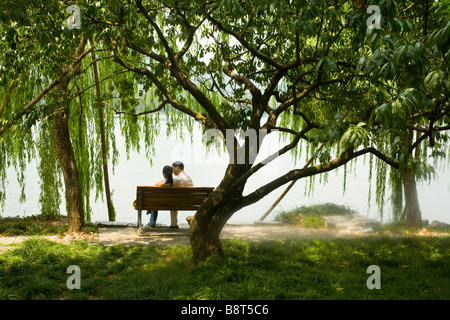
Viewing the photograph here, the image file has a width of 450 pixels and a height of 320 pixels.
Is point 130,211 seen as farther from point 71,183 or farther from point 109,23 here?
point 109,23

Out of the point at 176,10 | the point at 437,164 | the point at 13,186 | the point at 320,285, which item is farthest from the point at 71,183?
the point at 13,186

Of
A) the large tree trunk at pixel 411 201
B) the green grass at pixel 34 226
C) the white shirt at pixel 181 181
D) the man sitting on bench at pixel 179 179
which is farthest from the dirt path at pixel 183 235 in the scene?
the white shirt at pixel 181 181

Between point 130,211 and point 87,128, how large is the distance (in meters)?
4.87

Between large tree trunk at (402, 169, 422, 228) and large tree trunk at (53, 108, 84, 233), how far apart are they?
5.69m

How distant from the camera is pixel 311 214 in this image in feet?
34.5

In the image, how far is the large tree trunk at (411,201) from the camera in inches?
373

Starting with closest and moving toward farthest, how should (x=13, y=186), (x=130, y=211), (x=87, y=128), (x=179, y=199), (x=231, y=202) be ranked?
1. (x=231, y=202)
2. (x=179, y=199)
3. (x=87, y=128)
4. (x=130, y=211)
5. (x=13, y=186)

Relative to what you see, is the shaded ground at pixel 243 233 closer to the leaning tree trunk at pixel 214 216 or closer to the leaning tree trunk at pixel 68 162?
the leaning tree trunk at pixel 68 162

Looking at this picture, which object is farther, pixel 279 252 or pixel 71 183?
pixel 71 183

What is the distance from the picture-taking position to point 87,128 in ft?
32.8

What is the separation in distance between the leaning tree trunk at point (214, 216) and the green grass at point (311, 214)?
13.4ft

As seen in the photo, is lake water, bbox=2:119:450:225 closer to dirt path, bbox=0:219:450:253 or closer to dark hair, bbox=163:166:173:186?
dirt path, bbox=0:219:450:253

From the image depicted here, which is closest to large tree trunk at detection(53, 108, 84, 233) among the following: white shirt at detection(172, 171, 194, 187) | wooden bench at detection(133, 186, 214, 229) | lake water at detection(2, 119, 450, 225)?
wooden bench at detection(133, 186, 214, 229)
